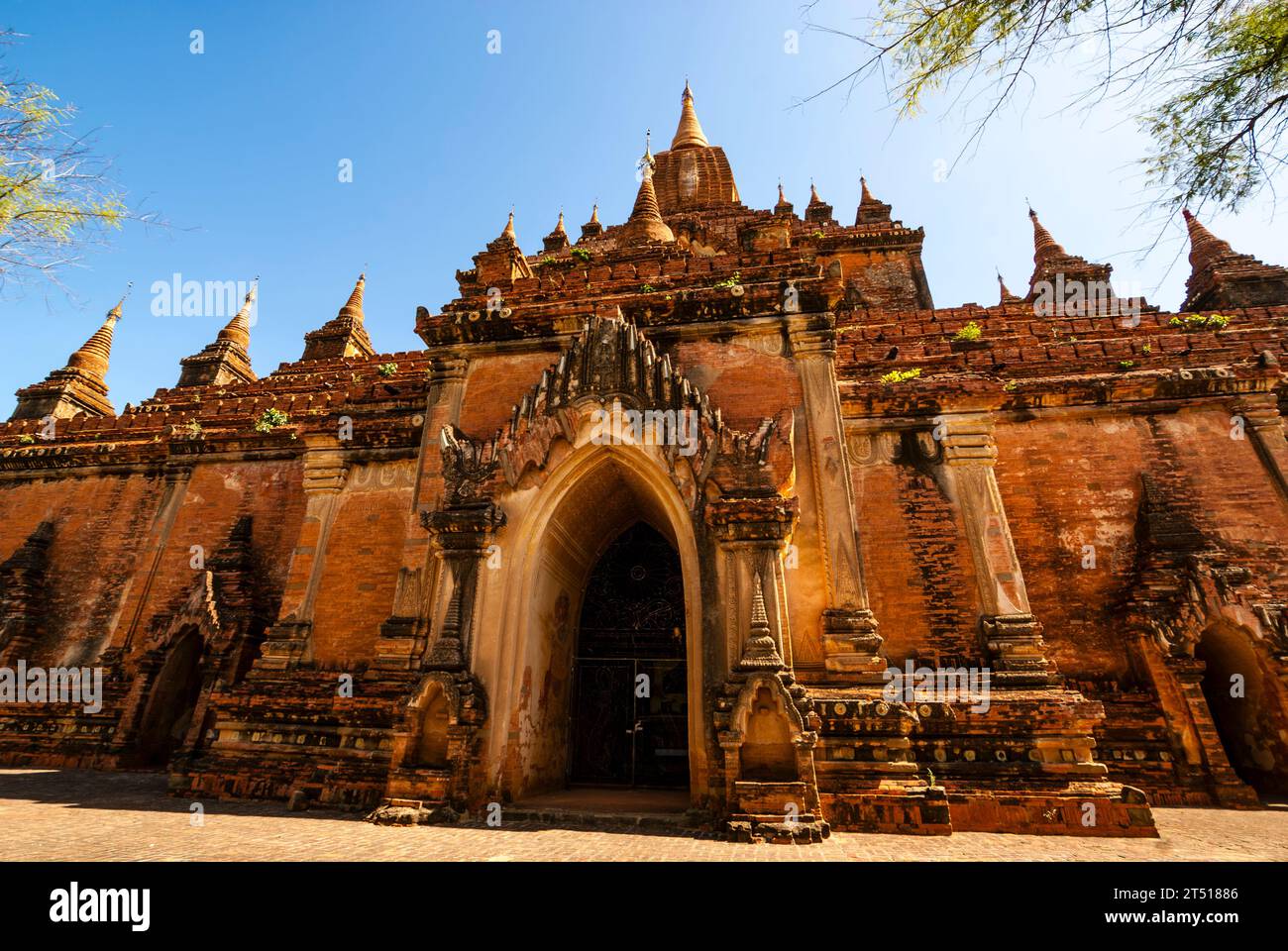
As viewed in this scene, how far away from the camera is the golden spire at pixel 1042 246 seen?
2516cm

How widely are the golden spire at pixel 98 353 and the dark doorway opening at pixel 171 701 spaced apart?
56.1 feet

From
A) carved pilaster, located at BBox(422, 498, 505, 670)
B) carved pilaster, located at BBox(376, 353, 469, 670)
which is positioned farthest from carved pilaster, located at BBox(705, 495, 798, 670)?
carved pilaster, located at BBox(376, 353, 469, 670)

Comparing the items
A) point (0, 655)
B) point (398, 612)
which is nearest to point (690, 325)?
point (398, 612)

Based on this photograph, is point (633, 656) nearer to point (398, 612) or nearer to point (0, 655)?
point (398, 612)

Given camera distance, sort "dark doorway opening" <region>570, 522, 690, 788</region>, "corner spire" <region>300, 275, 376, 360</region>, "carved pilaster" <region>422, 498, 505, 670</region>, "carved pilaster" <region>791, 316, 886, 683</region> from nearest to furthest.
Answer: "carved pilaster" <region>791, 316, 886, 683</region> < "carved pilaster" <region>422, 498, 505, 670</region> < "dark doorway opening" <region>570, 522, 690, 788</region> < "corner spire" <region>300, 275, 376, 360</region>

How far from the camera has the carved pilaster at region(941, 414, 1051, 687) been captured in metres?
8.59

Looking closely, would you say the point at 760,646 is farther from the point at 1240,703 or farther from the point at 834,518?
the point at 1240,703

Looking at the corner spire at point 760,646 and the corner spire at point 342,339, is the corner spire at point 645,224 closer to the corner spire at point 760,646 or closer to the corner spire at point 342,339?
the corner spire at point 342,339

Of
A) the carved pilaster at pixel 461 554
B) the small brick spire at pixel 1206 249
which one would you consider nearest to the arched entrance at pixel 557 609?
the carved pilaster at pixel 461 554

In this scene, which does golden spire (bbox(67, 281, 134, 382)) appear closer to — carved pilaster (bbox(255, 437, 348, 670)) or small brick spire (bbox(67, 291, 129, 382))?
small brick spire (bbox(67, 291, 129, 382))

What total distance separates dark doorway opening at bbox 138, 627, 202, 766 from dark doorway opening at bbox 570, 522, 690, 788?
32.7 feet

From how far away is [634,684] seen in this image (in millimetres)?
9945

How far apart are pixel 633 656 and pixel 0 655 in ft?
53.2

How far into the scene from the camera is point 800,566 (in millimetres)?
8383
